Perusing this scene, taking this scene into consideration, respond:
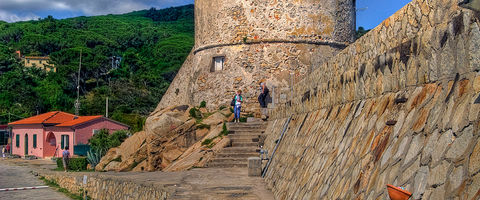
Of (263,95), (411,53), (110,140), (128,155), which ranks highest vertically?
(411,53)

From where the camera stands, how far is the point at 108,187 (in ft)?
47.2

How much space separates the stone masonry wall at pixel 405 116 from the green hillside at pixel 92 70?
2590 cm

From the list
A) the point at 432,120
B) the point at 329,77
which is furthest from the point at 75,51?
the point at 432,120

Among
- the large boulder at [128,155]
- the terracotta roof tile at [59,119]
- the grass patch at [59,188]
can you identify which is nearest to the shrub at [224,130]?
the large boulder at [128,155]

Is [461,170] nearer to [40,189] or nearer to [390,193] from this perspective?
[390,193]

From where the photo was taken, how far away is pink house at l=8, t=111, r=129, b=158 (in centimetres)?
3571

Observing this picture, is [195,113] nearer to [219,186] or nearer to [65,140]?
[219,186]

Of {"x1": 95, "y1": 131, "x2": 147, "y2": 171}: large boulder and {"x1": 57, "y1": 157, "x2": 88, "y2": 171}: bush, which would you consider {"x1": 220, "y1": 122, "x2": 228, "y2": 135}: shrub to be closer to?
{"x1": 95, "y1": 131, "x2": 147, "y2": 171}: large boulder

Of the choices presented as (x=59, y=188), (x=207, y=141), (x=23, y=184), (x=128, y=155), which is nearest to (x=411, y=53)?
(x=207, y=141)

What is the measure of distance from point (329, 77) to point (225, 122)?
9.80m

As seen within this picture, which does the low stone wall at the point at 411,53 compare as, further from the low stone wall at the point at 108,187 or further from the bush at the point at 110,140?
the bush at the point at 110,140

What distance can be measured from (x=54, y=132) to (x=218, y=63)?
21120mm

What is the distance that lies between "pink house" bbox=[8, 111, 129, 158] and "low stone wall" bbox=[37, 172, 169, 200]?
47.1ft

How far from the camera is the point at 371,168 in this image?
457 centimetres
